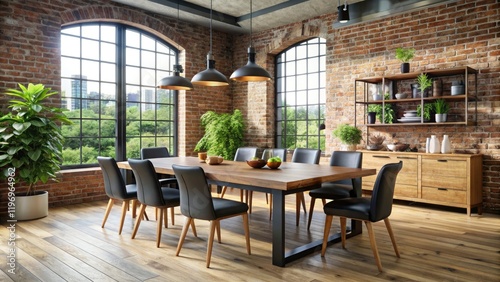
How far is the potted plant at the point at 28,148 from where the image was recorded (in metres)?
4.61

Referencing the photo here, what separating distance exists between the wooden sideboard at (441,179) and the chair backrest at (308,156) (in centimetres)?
128

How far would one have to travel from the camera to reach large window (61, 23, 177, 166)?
5.98 metres

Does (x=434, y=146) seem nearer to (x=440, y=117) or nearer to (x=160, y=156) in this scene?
(x=440, y=117)

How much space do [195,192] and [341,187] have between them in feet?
6.29

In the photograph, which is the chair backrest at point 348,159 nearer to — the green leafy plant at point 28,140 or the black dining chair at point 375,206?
the black dining chair at point 375,206

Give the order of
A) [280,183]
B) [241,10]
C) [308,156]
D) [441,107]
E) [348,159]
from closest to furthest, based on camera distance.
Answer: [280,183] → [348,159] → [308,156] → [441,107] → [241,10]

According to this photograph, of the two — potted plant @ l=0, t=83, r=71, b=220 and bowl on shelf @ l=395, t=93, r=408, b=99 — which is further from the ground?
bowl on shelf @ l=395, t=93, r=408, b=99

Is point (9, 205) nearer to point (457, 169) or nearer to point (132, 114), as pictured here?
point (132, 114)

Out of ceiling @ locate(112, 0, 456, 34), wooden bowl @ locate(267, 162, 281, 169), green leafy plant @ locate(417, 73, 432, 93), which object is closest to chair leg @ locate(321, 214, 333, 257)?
wooden bowl @ locate(267, 162, 281, 169)

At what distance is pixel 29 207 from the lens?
15.5 ft

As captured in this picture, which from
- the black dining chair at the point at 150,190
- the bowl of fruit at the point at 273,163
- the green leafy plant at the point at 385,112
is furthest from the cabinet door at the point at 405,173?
the black dining chair at the point at 150,190

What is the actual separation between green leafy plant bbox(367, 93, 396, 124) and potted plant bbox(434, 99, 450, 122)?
2.08ft

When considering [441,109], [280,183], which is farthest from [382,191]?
[441,109]

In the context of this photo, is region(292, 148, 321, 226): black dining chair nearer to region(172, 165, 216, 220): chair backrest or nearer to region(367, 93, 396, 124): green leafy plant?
region(367, 93, 396, 124): green leafy plant
